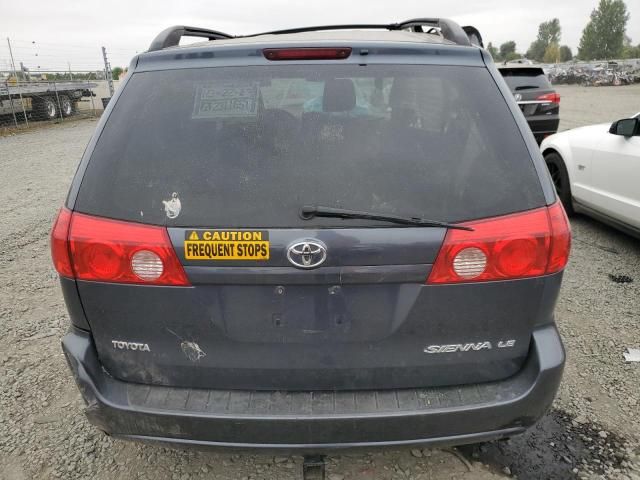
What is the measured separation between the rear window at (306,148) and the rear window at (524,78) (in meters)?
8.45

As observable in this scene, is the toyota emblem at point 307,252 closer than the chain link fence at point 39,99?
Yes

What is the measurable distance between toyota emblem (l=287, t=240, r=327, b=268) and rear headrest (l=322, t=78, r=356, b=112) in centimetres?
53

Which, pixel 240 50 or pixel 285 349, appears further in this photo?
pixel 240 50

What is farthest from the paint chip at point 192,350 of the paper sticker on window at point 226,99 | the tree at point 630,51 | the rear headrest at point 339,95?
the tree at point 630,51

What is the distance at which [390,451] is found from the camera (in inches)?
73.5

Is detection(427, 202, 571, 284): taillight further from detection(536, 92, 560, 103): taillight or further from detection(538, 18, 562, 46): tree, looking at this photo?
detection(538, 18, 562, 46): tree

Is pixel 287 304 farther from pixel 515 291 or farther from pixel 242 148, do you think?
pixel 515 291

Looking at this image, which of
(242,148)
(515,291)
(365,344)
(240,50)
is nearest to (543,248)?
(515,291)

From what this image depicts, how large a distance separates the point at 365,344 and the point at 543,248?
71 centimetres

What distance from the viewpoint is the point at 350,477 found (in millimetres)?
2342

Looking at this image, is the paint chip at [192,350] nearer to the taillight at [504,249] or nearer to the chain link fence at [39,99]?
the taillight at [504,249]

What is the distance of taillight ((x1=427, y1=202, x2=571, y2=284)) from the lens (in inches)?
68.3

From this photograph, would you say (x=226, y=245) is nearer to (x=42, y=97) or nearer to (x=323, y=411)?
(x=323, y=411)

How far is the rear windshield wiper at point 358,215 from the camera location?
1708 mm
